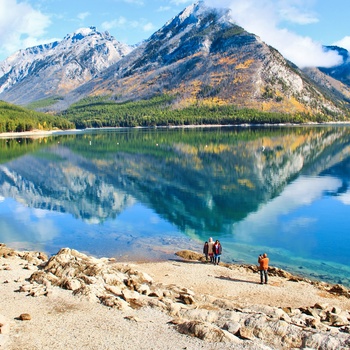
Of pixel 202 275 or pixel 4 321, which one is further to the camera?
pixel 202 275

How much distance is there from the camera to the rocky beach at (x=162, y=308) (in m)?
21.7

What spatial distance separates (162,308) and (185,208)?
38.1m

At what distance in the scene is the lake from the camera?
4500 centimetres

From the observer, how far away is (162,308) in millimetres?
25859

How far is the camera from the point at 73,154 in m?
141

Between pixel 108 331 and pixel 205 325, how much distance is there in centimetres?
508

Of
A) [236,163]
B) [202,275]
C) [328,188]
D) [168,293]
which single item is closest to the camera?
[168,293]

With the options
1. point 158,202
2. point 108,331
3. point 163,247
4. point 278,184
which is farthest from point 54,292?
point 278,184

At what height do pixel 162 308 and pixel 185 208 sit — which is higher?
pixel 162 308

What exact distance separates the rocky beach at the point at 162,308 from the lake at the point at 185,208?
706cm

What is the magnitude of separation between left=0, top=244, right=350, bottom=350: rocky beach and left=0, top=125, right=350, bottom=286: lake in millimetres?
7062

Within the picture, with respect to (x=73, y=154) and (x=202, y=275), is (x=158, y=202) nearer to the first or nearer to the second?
(x=202, y=275)

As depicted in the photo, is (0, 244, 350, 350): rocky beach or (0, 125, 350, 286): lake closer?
(0, 244, 350, 350): rocky beach

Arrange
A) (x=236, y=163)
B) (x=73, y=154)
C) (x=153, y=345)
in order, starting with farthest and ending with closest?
(x=73, y=154) < (x=236, y=163) < (x=153, y=345)
